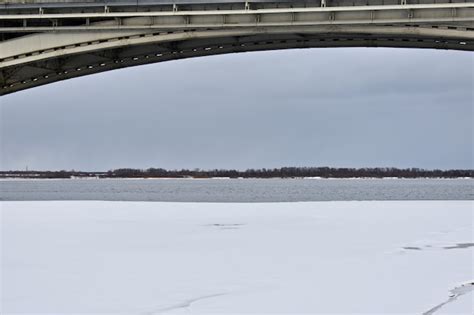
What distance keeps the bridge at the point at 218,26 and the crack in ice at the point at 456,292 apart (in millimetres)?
19767

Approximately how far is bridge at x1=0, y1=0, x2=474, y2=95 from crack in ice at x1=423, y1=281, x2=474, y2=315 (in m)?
19.8

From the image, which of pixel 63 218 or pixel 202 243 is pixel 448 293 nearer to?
pixel 202 243

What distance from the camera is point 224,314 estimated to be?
20.6 ft

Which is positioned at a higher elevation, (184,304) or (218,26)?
(218,26)

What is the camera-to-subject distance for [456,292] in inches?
288

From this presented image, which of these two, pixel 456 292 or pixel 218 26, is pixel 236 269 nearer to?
pixel 456 292

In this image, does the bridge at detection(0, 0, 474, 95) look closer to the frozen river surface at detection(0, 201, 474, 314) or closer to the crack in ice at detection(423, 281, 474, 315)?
the frozen river surface at detection(0, 201, 474, 314)

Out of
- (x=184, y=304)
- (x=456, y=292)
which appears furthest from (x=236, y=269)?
(x=456, y=292)

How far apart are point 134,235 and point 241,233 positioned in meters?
2.19

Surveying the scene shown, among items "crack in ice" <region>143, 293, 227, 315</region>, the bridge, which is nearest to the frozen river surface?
"crack in ice" <region>143, 293, 227, 315</region>

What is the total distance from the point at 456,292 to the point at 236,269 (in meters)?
2.83

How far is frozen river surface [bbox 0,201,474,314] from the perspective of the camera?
6.72 metres

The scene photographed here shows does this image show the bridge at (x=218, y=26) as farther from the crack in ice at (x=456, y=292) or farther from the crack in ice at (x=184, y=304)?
the crack in ice at (x=184, y=304)

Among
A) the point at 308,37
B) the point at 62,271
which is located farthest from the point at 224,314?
the point at 308,37
